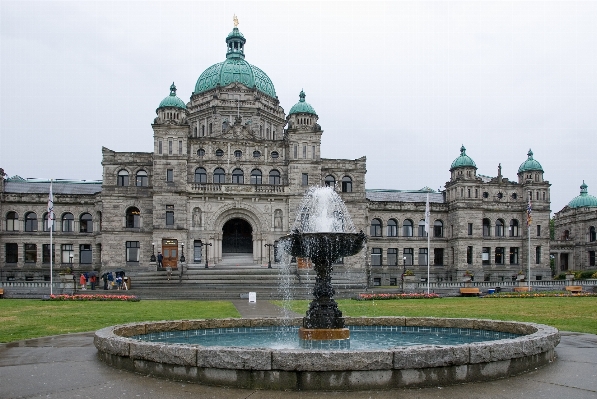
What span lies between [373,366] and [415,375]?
77 centimetres

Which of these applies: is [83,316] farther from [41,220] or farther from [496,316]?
[41,220]

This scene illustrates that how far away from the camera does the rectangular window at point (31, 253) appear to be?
2574 inches

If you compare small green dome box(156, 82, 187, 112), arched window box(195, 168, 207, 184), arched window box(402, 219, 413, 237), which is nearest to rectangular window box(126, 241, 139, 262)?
arched window box(195, 168, 207, 184)

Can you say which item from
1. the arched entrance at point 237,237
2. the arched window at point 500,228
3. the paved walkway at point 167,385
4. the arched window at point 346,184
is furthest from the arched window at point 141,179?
the paved walkway at point 167,385

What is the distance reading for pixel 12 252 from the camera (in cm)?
6544

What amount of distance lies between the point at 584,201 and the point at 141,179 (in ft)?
201

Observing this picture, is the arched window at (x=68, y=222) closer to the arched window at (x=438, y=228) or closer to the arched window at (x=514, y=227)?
the arched window at (x=438, y=228)

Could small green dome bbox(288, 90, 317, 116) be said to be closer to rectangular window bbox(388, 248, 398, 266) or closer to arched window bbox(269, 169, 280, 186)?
arched window bbox(269, 169, 280, 186)

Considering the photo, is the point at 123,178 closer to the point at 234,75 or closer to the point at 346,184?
the point at 234,75

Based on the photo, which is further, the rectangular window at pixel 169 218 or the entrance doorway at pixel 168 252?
the rectangular window at pixel 169 218

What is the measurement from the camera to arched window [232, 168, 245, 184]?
2445 inches

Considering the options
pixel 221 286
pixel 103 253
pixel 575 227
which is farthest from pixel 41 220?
pixel 575 227

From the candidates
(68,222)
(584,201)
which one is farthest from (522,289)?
(68,222)

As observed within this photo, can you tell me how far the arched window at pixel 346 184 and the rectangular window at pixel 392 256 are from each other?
10.4 meters
